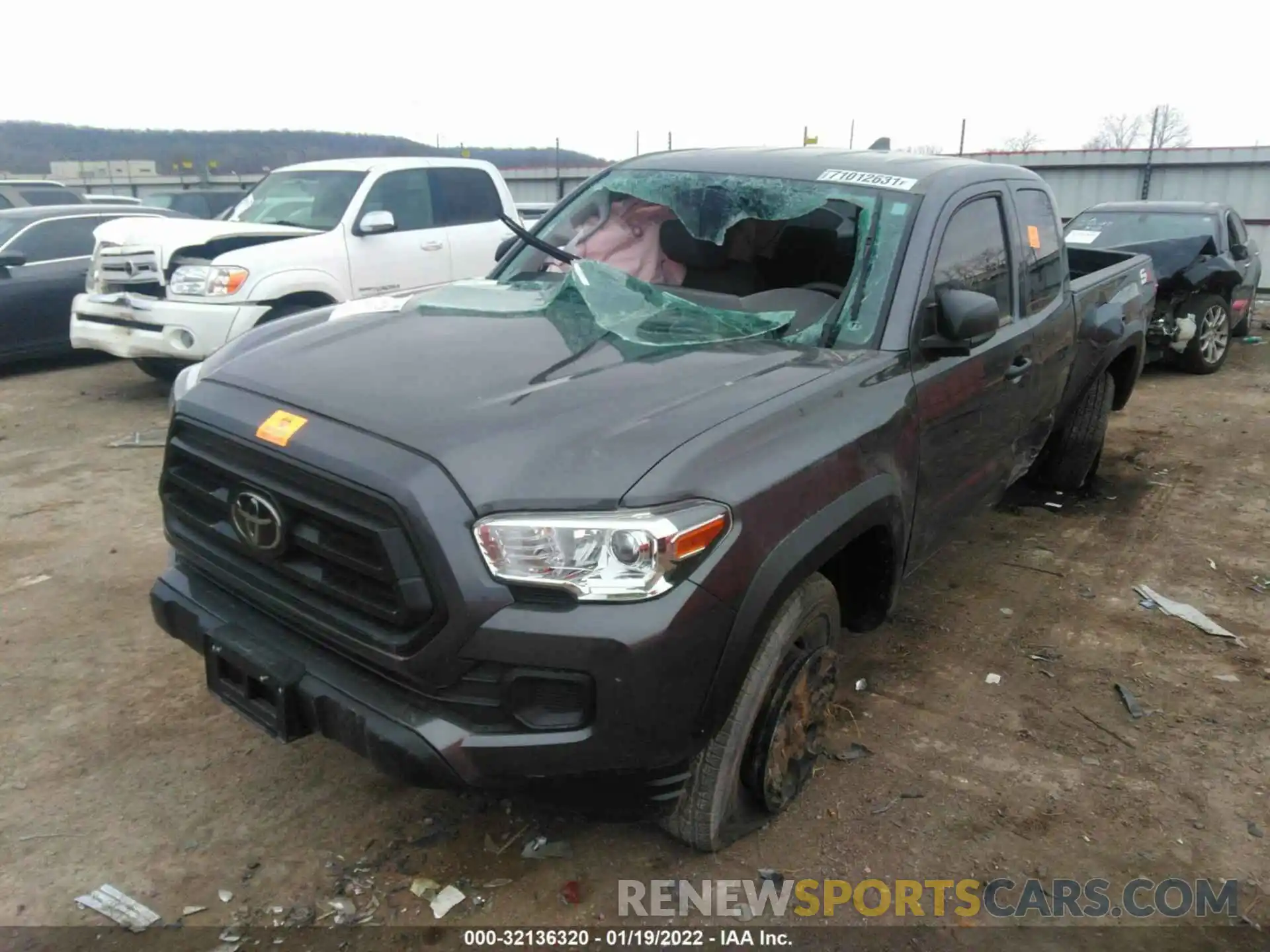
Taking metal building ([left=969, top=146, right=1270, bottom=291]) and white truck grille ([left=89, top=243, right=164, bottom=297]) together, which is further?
metal building ([left=969, top=146, right=1270, bottom=291])

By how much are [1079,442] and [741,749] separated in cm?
384

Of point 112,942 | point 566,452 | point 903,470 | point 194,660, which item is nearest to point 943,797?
point 903,470

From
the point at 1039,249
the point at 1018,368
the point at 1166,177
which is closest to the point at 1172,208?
the point at 1039,249

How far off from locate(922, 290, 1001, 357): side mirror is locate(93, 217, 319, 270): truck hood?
552 cm

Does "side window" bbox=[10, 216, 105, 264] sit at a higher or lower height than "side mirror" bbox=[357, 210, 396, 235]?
lower

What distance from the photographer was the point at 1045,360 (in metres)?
4.05

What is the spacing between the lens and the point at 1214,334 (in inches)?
377

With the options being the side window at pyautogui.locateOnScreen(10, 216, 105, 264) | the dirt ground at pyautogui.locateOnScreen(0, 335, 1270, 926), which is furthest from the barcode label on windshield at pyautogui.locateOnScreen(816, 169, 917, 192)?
the side window at pyautogui.locateOnScreen(10, 216, 105, 264)

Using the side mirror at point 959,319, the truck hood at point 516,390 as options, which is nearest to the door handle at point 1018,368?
the side mirror at point 959,319

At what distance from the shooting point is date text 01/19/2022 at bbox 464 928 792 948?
2.37 m

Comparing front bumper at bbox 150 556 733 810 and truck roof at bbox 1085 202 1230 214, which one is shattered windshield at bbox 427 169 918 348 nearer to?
front bumper at bbox 150 556 733 810

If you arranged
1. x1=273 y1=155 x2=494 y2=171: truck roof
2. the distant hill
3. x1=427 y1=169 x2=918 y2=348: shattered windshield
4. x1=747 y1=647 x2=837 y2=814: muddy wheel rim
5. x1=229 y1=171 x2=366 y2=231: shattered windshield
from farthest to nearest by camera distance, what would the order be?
1. the distant hill
2. x1=273 y1=155 x2=494 y2=171: truck roof
3. x1=229 y1=171 x2=366 y2=231: shattered windshield
4. x1=427 y1=169 x2=918 y2=348: shattered windshield
5. x1=747 y1=647 x2=837 y2=814: muddy wheel rim

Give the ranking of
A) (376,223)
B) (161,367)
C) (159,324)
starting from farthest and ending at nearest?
(161,367), (376,223), (159,324)

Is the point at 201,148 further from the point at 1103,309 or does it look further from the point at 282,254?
the point at 1103,309
